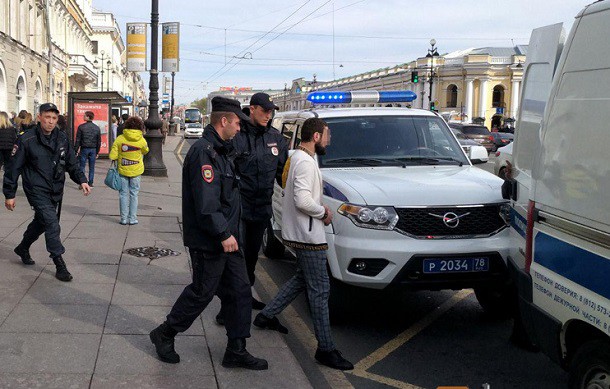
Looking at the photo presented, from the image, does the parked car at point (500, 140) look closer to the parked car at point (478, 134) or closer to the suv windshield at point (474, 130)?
the parked car at point (478, 134)

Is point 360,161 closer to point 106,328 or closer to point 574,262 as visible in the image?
point 106,328

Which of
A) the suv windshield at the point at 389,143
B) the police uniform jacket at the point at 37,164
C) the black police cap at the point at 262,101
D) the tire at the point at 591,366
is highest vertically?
the black police cap at the point at 262,101

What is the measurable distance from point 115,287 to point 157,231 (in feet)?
11.8

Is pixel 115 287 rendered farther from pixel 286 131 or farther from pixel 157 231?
pixel 157 231

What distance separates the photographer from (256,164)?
5.98 metres

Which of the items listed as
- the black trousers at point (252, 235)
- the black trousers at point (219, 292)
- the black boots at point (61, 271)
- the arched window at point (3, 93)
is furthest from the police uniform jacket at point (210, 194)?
the arched window at point (3, 93)

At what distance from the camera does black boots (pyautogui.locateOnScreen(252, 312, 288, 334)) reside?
5.90m

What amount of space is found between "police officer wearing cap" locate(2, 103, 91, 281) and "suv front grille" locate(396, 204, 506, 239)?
350cm

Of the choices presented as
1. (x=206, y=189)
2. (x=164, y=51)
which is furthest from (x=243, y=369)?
(x=164, y=51)

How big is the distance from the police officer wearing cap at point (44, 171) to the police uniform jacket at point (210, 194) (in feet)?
9.47

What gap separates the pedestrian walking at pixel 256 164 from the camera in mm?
5957

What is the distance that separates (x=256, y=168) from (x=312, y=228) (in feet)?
3.52

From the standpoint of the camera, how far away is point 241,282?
4.85 m

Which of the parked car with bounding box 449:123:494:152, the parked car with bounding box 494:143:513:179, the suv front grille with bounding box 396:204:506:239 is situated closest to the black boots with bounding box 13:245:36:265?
the suv front grille with bounding box 396:204:506:239
